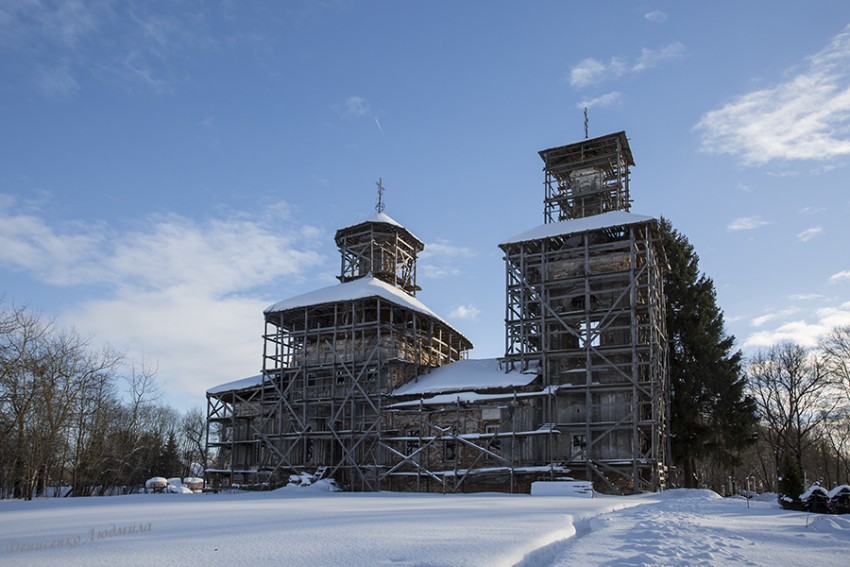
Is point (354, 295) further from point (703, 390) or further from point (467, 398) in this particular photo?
point (703, 390)

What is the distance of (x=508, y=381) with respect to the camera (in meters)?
31.1

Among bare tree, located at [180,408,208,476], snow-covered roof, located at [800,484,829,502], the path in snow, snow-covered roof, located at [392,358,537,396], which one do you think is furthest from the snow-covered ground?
bare tree, located at [180,408,208,476]

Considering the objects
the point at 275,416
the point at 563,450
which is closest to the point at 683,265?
the point at 563,450

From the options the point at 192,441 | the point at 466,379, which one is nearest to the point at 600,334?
the point at 466,379

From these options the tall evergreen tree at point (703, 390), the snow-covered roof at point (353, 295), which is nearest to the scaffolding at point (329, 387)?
the snow-covered roof at point (353, 295)

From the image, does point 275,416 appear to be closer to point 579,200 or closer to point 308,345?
point 308,345

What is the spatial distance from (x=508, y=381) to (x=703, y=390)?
1085cm

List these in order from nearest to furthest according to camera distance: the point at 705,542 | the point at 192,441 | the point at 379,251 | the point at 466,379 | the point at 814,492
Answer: the point at 705,542 → the point at 814,492 → the point at 466,379 → the point at 379,251 → the point at 192,441

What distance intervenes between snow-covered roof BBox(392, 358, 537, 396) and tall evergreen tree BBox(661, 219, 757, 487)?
8.97m

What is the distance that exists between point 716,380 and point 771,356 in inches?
424

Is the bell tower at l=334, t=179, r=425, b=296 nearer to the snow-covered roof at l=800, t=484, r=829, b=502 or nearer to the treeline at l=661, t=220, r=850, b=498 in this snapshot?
the treeline at l=661, t=220, r=850, b=498

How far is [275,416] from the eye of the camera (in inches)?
1474

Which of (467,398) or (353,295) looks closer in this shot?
(467,398)

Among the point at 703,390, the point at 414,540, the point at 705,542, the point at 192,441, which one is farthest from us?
the point at 192,441
